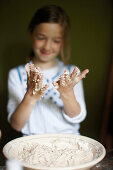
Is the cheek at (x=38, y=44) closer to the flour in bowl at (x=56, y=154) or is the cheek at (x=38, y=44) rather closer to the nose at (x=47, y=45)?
the nose at (x=47, y=45)

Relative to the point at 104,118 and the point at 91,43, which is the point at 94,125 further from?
the point at 91,43

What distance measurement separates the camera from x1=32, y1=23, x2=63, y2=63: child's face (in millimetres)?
1216

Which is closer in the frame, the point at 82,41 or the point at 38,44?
the point at 38,44

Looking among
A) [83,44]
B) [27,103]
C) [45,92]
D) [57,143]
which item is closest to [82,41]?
[83,44]

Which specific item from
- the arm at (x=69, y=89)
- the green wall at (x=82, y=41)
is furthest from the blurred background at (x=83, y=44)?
the arm at (x=69, y=89)

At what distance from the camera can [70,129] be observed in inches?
48.6

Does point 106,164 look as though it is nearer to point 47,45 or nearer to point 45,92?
point 45,92

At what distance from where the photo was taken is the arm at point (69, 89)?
854 mm

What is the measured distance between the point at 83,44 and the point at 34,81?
117 centimetres

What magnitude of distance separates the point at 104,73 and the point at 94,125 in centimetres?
48

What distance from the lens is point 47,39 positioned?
1.22 m

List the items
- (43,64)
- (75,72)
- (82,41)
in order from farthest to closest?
(82,41)
(43,64)
(75,72)

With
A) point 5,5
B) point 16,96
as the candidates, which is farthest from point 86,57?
point 16,96

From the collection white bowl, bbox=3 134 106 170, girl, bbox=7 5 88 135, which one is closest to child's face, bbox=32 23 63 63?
girl, bbox=7 5 88 135
